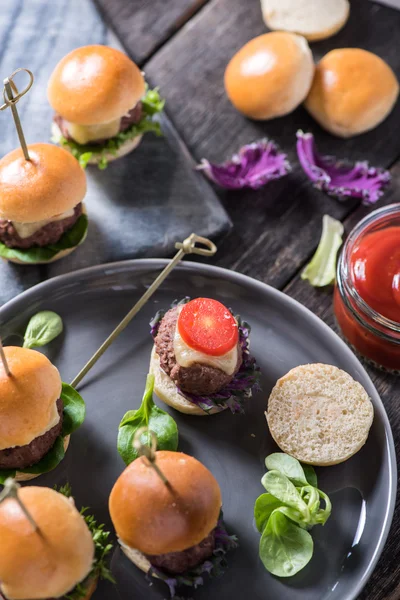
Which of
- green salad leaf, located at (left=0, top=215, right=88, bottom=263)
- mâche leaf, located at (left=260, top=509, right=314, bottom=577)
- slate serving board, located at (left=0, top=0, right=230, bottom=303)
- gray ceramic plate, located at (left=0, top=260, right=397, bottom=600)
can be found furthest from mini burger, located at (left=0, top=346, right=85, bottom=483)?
mâche leaf, located at (left=260, top=509, right=314, bottom=577)

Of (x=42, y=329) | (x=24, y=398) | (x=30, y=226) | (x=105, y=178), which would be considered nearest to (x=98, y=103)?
(x=105, y=178)

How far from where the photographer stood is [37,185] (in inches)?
137

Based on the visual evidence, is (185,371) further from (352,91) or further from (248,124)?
(352,91)

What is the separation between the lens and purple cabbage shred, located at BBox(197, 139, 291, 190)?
4.17m

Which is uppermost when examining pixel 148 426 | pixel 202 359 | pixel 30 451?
pixel 30 451

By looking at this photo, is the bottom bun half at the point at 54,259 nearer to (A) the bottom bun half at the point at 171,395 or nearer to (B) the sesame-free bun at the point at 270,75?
(A) the bottom bun half at the point at 171,395

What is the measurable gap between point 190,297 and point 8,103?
1.33 m

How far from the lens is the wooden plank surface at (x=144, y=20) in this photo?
15.0ft

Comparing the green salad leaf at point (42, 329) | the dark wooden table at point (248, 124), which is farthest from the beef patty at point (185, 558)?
the dark wooden table at point (248, 124)

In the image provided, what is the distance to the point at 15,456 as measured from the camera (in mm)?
3076

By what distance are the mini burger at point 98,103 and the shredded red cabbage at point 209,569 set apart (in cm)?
210

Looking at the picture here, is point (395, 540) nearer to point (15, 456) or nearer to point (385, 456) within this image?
point (385, 456)

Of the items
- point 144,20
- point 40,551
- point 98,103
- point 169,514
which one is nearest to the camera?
point 40,551

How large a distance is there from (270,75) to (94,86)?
3.34 feet
